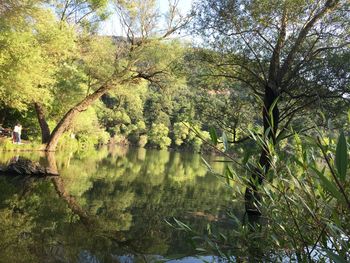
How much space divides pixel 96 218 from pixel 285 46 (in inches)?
220

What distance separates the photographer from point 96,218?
779cm

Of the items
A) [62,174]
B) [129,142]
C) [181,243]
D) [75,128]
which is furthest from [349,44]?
[129,142]

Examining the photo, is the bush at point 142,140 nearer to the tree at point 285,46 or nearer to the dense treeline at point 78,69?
the dense treeline at point 78,69

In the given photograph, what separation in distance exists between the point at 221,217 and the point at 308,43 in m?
4.47

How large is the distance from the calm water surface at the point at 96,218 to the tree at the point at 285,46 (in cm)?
245

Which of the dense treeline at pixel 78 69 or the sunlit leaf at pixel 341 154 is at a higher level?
the dense treeline at pixel 78 69

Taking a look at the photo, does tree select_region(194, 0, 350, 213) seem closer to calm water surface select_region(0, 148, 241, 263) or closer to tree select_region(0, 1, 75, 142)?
calm water surface select_region(0, 148, 241, 263)

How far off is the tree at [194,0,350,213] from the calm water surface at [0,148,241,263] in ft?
8.04

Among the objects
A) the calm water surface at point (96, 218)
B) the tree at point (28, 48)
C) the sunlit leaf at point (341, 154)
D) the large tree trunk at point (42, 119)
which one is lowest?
the calm water surface at point (96, 218)

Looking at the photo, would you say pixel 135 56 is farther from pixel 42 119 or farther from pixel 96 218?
pixel 96 218

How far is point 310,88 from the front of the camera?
801cm

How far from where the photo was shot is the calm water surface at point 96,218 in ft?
18.2

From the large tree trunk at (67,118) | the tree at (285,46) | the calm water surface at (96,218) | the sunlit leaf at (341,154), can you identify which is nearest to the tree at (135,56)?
the large tree trunk at (67,118)

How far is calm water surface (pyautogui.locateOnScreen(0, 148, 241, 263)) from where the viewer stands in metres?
5.56
